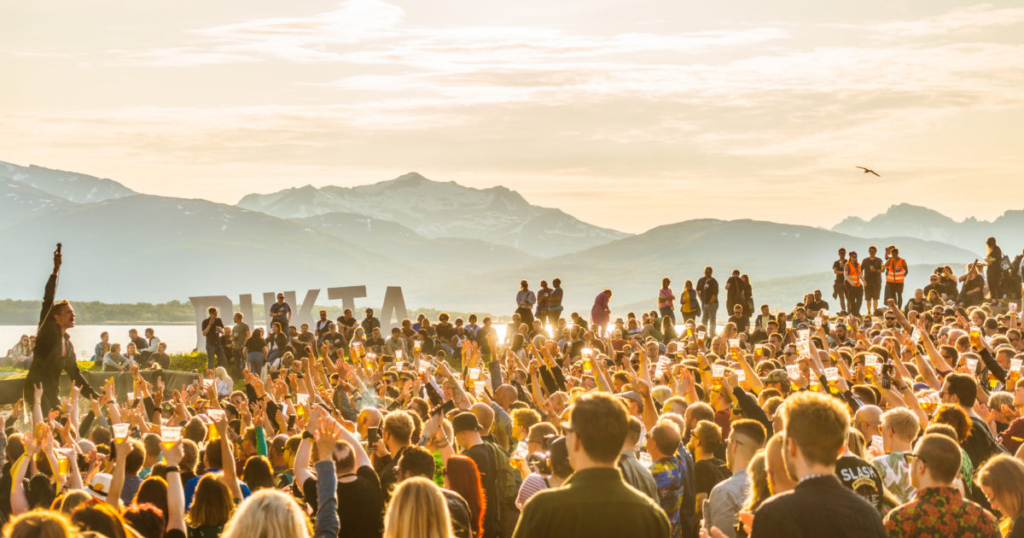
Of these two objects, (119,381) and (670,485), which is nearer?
(670,485)

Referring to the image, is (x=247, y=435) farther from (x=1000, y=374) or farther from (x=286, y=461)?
(x=1000, y=374)

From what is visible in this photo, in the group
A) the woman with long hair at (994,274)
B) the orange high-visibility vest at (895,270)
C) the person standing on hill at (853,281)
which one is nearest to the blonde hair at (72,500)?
the orange high-visibility vest at (895,270)

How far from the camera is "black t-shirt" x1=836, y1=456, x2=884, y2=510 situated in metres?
6.17

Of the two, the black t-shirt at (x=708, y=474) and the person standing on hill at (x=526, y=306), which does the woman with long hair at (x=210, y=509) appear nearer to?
the black t-shirt at (x=708, y=474)

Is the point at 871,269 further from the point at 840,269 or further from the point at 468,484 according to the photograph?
the point at 468,484

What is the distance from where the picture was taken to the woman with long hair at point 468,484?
6938 mm

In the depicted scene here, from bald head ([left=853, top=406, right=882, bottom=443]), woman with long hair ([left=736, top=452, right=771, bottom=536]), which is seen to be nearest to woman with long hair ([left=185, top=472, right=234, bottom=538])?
woman with long hair ([left=736, top=452, right=771, bottom=536])

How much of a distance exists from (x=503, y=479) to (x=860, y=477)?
3.00 meters

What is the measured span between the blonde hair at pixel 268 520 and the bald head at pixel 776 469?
2352mm

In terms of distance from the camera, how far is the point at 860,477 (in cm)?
620

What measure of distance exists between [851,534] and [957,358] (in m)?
8.54

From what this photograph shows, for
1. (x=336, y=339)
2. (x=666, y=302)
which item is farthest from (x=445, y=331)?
(x=666, y=302)

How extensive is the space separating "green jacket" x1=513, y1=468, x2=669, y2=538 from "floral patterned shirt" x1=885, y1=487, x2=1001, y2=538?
143 cm

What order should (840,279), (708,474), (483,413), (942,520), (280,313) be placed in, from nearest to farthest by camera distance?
(942,520), (708,474), (483,413), (280,313), (840,279)
